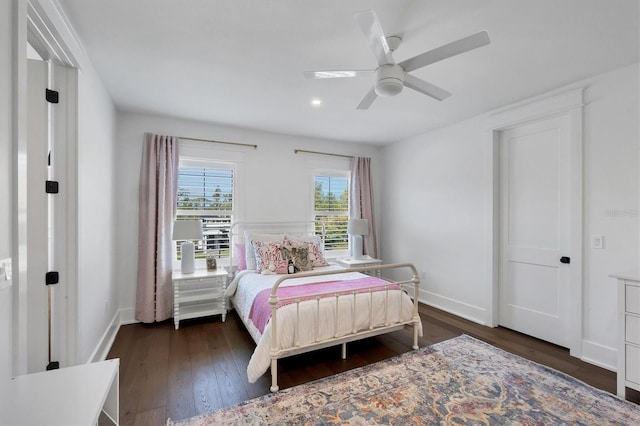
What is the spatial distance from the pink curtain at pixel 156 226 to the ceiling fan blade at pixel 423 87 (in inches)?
114

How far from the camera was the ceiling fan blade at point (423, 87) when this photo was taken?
6.38ft

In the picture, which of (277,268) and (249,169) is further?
(249,169)

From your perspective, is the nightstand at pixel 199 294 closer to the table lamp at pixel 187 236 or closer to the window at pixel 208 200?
the table lamp at pixel 187 236

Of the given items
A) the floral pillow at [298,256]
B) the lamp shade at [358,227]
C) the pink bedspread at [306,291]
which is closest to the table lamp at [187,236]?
the floral pillow at [298,256]

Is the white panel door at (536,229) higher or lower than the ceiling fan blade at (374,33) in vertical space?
lower

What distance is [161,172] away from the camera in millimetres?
3439

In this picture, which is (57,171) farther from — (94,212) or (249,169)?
(249,169)

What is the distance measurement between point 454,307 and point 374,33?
3520 mm

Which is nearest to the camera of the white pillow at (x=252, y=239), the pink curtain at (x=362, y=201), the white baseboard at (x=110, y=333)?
the white baseboard at (x=110, y=333)

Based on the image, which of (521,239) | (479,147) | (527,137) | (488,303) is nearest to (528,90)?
(527,137)

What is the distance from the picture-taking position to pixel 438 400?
1.99 meters

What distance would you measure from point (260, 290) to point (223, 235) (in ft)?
4.78

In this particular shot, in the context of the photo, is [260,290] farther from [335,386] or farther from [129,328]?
[129,328]

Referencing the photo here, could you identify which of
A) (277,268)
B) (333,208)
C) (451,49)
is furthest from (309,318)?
(333,208)
